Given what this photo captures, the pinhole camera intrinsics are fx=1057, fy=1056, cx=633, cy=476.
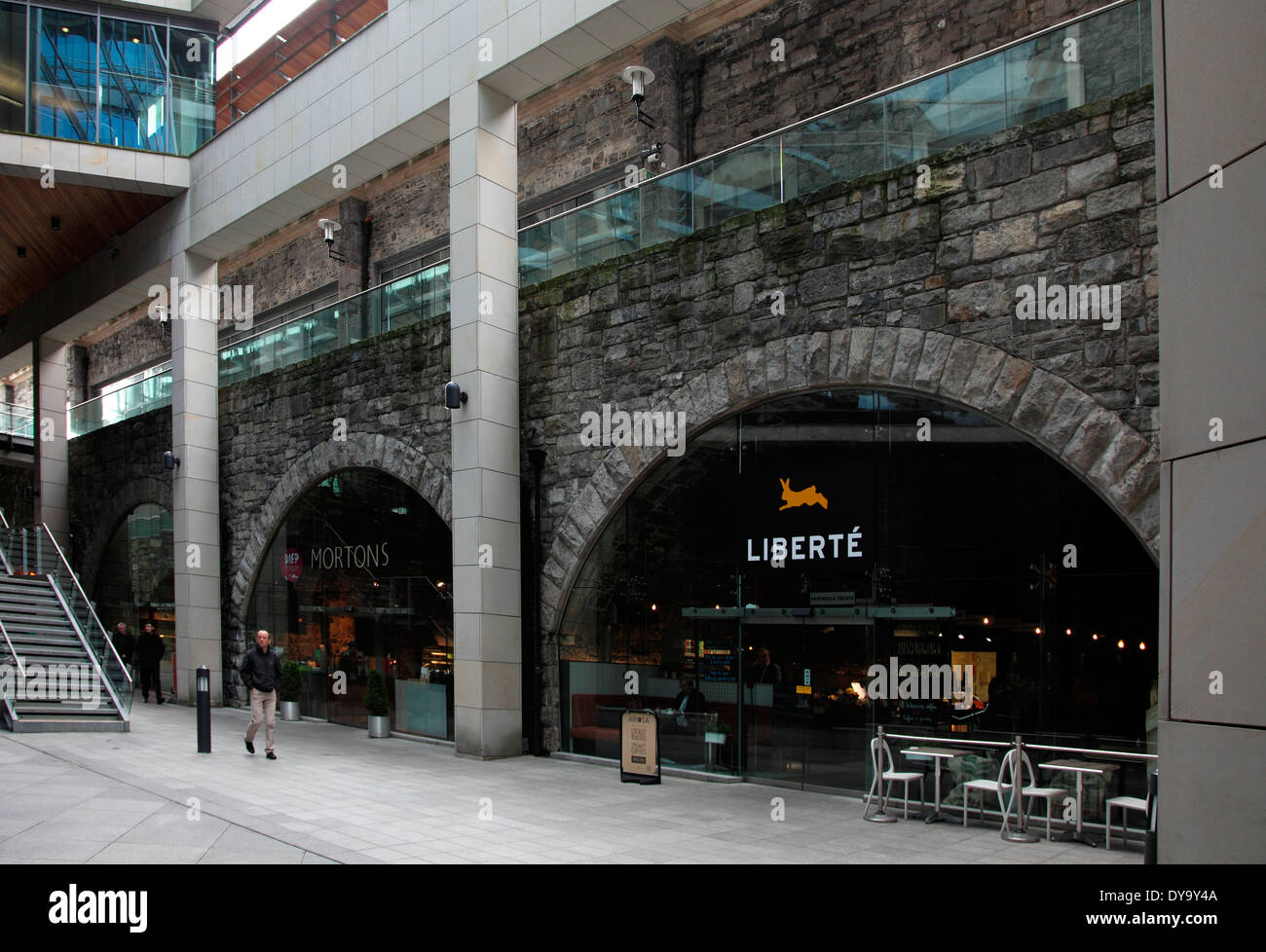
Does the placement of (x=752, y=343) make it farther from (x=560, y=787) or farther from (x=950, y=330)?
(x=560, y=787)

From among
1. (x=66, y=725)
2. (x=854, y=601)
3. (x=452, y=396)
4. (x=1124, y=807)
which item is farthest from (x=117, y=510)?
(x=1124, y=807)

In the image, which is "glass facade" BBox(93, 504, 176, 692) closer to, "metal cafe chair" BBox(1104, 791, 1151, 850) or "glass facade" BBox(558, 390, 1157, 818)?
"glass facade" BBox(558, 390, 1157, 818)

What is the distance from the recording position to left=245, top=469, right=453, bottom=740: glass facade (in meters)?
15.6

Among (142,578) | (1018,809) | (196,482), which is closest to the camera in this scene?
(1018,809)

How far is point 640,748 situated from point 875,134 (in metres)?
6.90

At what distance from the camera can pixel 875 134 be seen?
10781mm

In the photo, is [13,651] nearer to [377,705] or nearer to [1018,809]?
[377,705]

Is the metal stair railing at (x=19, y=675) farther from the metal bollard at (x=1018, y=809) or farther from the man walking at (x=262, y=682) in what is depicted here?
the metal bollard at (x=1018, y=809)

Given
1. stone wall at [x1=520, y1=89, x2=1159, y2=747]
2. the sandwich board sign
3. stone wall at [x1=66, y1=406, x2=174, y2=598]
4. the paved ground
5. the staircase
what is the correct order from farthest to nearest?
1. stone wall at [x1=66, y1=406, x2=174, y2=598]
2. the staircase
3. the sandwich board sign
4. stone wall at [x1=520, y1=89, x2=1159, y2=747]
5. the paved ground

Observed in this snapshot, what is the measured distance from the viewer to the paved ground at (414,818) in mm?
7621

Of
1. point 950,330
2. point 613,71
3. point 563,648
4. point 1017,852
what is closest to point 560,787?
point 563,648

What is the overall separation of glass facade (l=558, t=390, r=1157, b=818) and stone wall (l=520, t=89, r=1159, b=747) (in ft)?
1.16

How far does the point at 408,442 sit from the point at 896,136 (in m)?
8.34

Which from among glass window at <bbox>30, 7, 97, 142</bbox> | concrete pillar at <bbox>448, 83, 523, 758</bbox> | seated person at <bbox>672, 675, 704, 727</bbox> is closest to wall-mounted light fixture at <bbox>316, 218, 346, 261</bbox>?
glass window at <bbox>30, 7, 97, 142</bbox>
